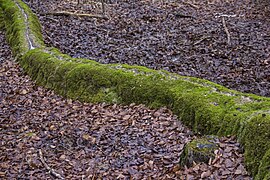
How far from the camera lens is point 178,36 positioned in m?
13.3

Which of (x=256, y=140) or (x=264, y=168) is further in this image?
(x=256, y=140)

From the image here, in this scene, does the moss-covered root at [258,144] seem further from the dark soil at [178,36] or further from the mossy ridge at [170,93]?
the dark soil at [178,36]

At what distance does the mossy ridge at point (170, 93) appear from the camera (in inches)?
182

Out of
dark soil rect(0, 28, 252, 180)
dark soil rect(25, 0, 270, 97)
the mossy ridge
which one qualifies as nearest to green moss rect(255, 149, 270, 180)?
the mossy ridge

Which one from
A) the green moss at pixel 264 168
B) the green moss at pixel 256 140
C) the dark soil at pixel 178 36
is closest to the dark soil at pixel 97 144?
the green moss at pixel 256 140

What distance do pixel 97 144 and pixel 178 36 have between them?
A: 8090mm

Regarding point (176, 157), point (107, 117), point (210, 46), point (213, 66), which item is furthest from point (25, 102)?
point (210, 46)

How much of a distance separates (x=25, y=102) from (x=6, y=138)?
6.73ft

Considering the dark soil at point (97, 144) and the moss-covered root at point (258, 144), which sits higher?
the moss-covered root at point (258, 144)

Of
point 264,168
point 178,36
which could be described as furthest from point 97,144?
point 178,36

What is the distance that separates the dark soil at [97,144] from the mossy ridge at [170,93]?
0.75ft

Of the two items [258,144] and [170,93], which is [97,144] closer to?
[170,93]

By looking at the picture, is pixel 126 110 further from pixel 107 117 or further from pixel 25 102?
pixel 25 102

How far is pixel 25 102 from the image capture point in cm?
880
